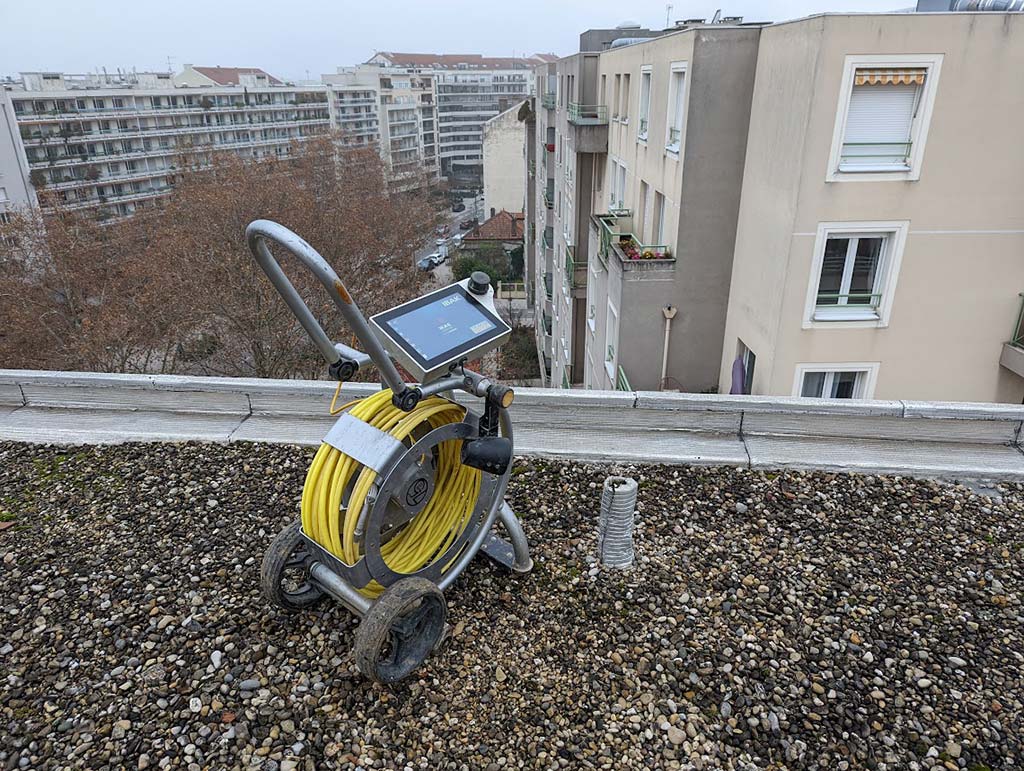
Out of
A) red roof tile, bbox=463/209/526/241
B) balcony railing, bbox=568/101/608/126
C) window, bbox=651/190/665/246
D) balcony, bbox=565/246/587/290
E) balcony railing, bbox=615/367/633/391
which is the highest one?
balcony railing, bbox=568/101/608/126

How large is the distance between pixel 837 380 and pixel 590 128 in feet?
33.6

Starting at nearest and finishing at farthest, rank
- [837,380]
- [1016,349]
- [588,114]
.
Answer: [1016,349] < [837,380] < [588,114]

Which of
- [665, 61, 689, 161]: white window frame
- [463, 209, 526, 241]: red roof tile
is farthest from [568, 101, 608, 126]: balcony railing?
[463, 209, 526, 241]: red roof tile

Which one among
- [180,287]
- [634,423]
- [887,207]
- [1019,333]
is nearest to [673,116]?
[887,207]

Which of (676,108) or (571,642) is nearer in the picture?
(571,642)

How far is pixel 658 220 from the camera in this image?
42.3 feet

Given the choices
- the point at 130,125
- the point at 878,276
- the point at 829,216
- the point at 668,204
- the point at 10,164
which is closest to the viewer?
the point at 829,216

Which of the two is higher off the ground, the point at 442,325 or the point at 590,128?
the point at 590,128

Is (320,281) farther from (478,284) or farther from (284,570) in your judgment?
(284,570)

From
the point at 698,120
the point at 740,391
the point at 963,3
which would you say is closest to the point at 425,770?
the point at 740,391

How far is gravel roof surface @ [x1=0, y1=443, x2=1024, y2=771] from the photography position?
10.2 feet

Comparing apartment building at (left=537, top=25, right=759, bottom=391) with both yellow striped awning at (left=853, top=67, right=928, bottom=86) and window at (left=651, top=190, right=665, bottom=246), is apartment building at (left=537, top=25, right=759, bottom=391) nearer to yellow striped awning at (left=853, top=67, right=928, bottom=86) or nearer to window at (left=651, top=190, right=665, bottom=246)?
window at (left=651, top=190, right=665, bottom=246)

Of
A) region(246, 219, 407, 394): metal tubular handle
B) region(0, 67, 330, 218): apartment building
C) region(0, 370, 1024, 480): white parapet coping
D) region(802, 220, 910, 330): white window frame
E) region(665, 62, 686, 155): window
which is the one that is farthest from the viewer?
region(0, 67, 330, 218): apartment building

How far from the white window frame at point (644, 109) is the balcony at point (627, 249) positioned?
1755 millimetres
